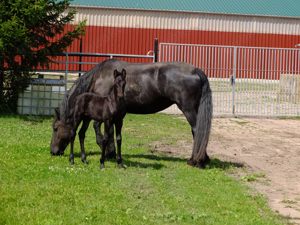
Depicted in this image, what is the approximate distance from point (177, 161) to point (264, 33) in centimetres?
2908

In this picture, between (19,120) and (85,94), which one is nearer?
(85,94)

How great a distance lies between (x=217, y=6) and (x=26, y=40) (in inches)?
987

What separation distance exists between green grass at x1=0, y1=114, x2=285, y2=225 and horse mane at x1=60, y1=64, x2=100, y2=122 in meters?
0.79

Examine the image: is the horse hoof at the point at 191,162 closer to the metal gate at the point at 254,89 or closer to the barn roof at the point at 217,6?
the metal gate at the point at 254,89

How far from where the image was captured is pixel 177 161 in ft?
35.7

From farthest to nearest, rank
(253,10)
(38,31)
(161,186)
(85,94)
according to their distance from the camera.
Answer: (253,10)
(38,31)
(85,94)
(161,186)

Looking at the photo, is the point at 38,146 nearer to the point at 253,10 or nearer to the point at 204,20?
the point at 204,20

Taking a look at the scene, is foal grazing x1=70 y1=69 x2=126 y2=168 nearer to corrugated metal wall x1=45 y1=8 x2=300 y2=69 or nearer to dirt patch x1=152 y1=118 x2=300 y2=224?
dirt patch x1=152 y1=118 x2=300 y2=224

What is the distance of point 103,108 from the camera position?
9.77 m

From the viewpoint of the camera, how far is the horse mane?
10.4 meters

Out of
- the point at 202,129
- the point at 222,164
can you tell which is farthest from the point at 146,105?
the point at 222,164

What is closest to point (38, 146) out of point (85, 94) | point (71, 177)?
point (85, 94)

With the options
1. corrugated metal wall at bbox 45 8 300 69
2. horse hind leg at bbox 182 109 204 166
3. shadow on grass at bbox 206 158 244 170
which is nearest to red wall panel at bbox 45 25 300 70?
corrugated metal wall at bbox 45 8 300 69

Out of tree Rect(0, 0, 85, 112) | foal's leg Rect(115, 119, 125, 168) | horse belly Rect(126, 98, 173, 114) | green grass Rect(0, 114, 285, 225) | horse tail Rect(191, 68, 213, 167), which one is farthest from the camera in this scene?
tree Rect(0, 0, 85, 112)
